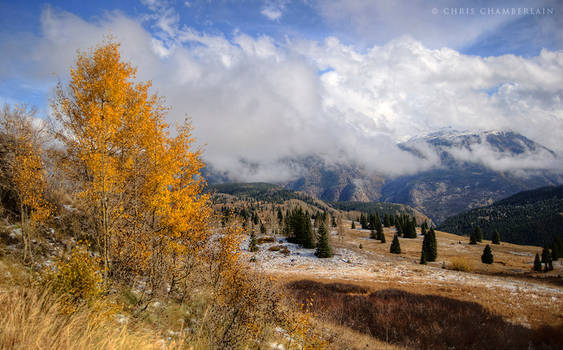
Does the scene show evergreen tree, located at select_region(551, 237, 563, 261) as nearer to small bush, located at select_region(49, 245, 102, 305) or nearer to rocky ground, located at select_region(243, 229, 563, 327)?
rocky ground, located at select_region(243, 229, 563, 327)

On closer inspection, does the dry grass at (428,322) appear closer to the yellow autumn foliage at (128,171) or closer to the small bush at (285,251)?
the yellow autumn foliage at (128,171)

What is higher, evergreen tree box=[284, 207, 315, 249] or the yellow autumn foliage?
the yellow autumn foliage

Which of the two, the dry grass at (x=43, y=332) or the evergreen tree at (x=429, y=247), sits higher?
the dry grass at (x=43, y=332)

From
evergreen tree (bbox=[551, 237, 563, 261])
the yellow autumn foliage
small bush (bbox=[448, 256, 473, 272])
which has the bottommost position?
small bush (bbox=[448, 256, 473, 272])

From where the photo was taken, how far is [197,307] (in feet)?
36.1

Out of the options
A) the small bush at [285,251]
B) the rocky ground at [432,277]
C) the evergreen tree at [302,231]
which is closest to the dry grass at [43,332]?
the rocky ground at [432,277]

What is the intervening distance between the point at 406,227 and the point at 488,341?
320 ft

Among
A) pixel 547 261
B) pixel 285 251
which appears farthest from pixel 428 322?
pixel 547 261

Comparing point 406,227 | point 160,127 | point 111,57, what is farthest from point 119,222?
point 406,227

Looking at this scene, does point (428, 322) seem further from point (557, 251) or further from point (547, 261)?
point (557, 251)

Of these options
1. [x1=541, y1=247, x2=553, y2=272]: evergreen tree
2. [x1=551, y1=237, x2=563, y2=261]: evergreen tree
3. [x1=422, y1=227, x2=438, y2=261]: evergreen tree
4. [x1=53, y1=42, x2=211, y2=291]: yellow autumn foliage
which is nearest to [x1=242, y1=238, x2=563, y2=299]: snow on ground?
[x1=422, y1=227, x2=438, y2=261]: evergreen tree

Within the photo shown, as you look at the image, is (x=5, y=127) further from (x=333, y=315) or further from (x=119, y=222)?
(x=333, y=315)

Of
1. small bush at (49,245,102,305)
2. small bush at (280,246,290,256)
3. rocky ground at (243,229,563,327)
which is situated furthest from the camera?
small bush at (280,246,290,256)

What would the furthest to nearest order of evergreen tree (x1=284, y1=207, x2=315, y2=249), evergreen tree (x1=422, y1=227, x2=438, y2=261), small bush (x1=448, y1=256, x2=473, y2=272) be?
evergreen tree (x1=284, y1=207, x2=315, y2=249) → evergreen tree (x1=422, y1=227, x2=438, y2=261) → small bush (x1=448, y1=256, x2=473, y2=272)
